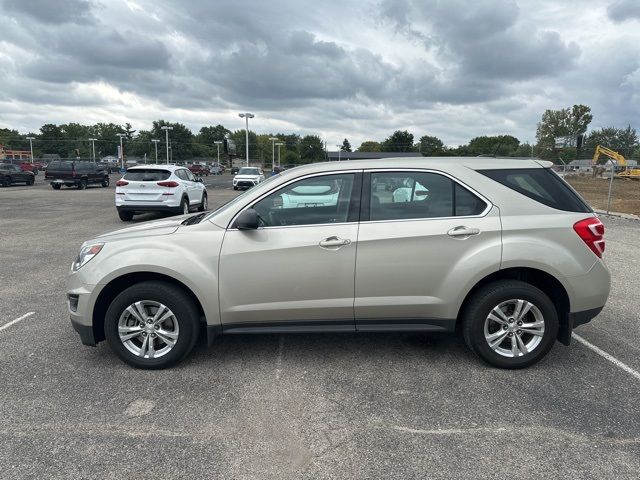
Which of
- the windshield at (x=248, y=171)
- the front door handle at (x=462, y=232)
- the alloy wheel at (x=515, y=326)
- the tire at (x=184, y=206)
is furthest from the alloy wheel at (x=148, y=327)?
the windshield at (x=248, y=171)

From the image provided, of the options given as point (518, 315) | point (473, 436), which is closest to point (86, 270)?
point (473, 436)

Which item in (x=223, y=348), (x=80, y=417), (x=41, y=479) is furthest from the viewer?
(x=223, y=348)

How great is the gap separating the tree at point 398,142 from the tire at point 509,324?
98.0 meters

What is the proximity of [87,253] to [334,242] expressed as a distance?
2061mm

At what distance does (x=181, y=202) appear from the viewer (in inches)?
525

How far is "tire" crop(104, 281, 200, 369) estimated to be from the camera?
143 inches

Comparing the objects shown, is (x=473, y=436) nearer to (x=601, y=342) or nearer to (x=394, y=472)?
(x=394, y=472)

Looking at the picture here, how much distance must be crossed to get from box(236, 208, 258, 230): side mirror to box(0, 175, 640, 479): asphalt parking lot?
120cm

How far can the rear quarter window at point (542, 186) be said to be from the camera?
3.76 metres

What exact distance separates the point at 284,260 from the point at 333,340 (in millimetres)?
1215

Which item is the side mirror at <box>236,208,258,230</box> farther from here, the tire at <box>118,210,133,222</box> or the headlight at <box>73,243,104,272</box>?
the tire at <box>118,210,133,222</box>

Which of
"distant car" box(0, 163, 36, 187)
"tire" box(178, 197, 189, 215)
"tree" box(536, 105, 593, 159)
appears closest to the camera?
"tire" box(178, 197, 189, 215)

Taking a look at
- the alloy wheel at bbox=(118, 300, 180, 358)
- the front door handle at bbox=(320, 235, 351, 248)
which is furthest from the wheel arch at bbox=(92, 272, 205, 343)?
the front door handle at bbox=(320, 235, 351, 248)

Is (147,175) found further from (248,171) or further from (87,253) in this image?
(248,171)
